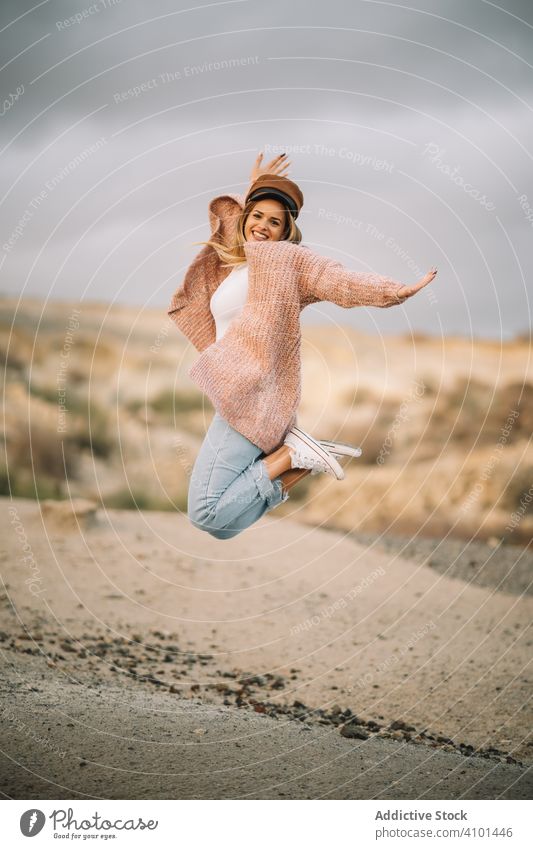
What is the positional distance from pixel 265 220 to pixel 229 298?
51 centimetres

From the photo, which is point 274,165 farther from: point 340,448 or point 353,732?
point 353,732

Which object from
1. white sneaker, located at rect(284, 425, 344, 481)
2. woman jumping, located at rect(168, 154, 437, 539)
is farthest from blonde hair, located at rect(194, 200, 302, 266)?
white sneaker, located at rect(284, 425, 344, 481)

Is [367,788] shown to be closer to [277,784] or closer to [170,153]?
[277,784]

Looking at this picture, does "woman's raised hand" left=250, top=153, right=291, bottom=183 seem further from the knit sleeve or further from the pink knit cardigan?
the knit sleeve

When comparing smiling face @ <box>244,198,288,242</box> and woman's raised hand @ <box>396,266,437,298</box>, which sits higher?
smiling face @ <box>244,198,288,242</box>

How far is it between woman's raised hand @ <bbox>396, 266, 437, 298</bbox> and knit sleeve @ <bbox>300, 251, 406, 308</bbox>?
0.02m

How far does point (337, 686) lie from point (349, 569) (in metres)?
3.06

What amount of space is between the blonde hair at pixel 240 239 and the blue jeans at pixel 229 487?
1050 mm

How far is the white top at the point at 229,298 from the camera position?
5.55 m

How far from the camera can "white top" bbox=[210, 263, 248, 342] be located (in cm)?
555

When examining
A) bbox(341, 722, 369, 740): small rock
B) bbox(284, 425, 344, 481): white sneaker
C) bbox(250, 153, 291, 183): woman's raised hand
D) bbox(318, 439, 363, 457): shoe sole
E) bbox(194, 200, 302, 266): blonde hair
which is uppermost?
bbox(250, 153, 291, 183): woman's raised hand

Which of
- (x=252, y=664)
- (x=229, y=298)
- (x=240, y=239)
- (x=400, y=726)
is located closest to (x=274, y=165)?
(x=240, y=239)

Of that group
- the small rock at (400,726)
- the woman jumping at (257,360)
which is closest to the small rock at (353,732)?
the small rock at (400,726)

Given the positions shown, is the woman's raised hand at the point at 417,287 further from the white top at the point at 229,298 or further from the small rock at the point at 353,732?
the small rock at the point at 353,732
